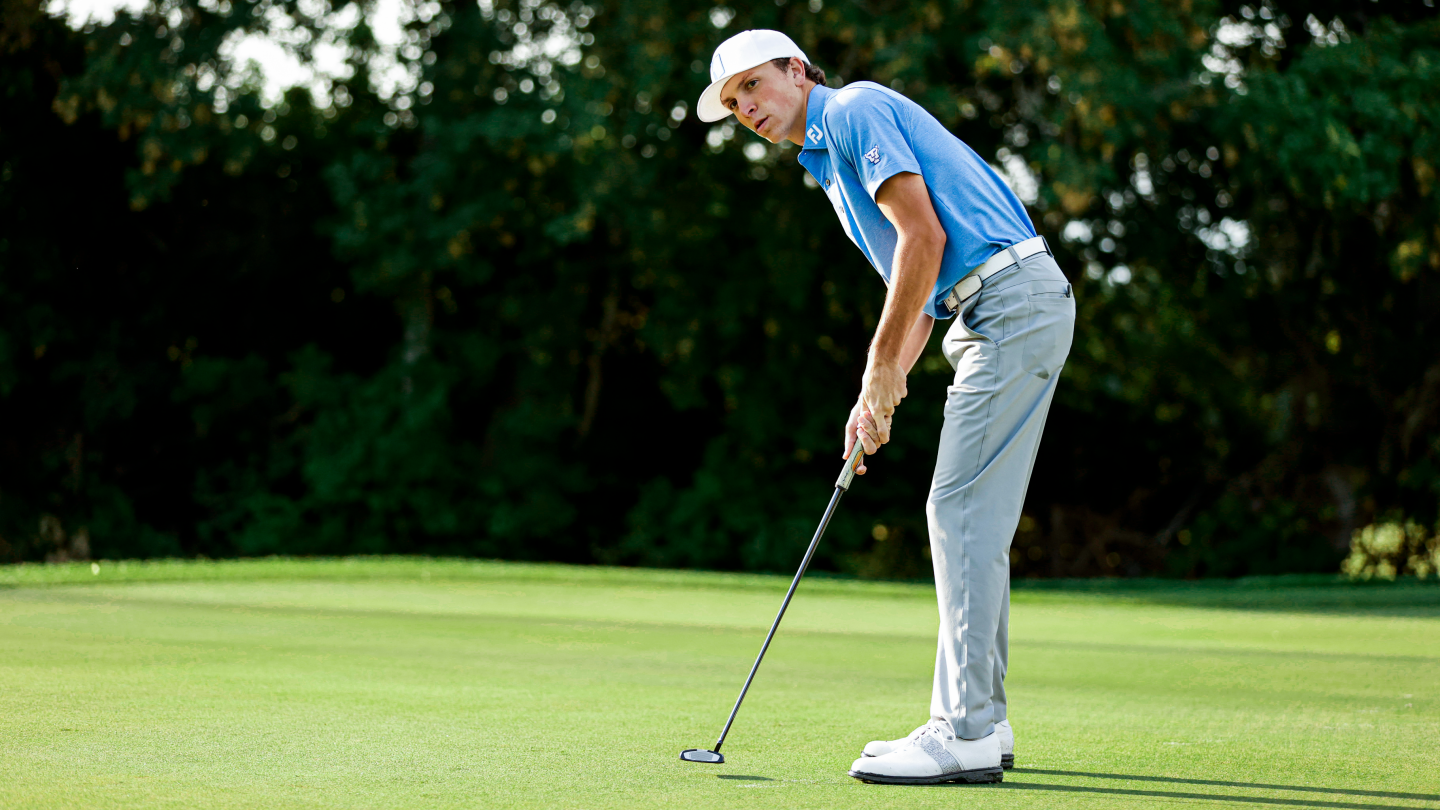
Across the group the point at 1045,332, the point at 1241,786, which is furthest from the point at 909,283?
the point at 1241,786

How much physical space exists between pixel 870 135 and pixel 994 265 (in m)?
0.40

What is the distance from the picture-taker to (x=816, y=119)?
321 cm

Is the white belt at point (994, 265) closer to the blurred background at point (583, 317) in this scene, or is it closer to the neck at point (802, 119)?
the neck at point (802, 119)

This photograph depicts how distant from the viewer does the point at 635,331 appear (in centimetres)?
1756

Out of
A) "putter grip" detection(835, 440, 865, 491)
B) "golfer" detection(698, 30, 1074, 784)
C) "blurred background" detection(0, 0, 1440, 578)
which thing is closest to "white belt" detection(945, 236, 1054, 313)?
"golfer" detection(698, 30, 1074, 784)

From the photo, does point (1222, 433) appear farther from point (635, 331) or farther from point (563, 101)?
point (563, 101)

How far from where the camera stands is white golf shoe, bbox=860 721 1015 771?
294 cm

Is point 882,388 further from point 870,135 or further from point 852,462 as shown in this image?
point 870,135

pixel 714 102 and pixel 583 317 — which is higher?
pixel 714 102

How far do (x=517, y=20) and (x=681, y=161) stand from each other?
2.31 metres

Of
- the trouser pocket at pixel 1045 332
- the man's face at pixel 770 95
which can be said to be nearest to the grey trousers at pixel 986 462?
the trouser pocket at pixel 1045 332

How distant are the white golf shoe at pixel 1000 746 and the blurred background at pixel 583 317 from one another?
10.6 metres

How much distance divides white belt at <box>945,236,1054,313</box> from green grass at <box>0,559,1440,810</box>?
3.41 ft

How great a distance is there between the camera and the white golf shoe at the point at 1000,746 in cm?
294
